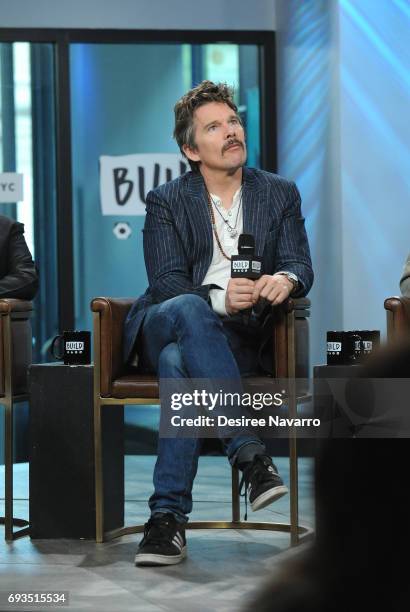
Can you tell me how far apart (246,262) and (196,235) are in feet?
1.12

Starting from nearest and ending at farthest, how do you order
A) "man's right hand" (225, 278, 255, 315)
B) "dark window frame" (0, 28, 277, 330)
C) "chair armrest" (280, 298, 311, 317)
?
"man's right hand" (225, 278, 255, 315) → "chair armrest" (280, 298, 311, 317) → "dark window frame" (0, 28, 277, 330)

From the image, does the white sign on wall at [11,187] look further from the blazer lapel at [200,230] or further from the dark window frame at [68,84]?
the blazer lapel at [200,230]

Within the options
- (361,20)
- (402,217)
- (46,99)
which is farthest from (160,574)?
(46,99)

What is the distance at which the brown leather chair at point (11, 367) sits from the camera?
10.2 ft

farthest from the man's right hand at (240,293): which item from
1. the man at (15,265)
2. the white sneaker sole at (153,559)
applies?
the man at (15,265)

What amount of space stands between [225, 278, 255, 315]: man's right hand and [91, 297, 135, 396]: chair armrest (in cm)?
39

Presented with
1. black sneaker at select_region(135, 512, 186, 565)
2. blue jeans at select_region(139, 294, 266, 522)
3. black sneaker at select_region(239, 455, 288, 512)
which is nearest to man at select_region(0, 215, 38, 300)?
blue jeans at select_region(139, 294, 266, 522)

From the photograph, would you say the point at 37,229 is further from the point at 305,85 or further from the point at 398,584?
the point at 398,584

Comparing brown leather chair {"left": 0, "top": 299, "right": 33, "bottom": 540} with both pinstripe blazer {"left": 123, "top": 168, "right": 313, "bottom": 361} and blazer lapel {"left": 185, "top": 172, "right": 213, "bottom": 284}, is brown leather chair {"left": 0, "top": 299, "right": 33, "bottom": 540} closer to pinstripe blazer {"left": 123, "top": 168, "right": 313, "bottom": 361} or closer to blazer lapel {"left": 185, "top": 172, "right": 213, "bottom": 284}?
pinstripe blazer {"left": 123, "top": 168, "right": 313, "bottom": 361}

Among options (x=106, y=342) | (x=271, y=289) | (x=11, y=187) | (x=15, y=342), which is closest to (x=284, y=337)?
(x=271, y=289)

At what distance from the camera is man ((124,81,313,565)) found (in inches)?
106

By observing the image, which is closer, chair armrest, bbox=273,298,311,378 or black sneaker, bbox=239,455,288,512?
black sneaker, bbox=239,455,288,512

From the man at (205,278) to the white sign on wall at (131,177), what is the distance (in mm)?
1985

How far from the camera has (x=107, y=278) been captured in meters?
5.27
